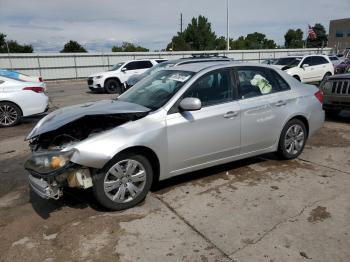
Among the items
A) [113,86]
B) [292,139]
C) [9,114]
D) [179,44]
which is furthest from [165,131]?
[179,44]

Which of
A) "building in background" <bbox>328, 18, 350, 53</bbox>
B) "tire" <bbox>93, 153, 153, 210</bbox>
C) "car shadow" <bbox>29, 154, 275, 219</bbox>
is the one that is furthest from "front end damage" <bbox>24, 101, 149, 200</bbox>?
"building in background" <bbox>328, 18, 350, 53</bbox>

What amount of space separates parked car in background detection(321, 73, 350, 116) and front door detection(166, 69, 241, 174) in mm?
4605

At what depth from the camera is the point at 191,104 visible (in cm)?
417

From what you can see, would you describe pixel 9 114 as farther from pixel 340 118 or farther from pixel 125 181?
pixel 340 118

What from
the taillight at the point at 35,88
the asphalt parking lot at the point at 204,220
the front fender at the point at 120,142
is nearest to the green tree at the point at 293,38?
the taillight at the point at 35,88

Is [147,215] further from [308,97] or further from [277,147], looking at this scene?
[308,97]

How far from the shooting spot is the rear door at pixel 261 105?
488cm

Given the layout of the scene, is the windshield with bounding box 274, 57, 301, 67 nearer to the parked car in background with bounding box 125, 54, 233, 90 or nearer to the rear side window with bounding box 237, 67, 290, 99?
the parked car in background with bounding box 125, 54, 233, 90

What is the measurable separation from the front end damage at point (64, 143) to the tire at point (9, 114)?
5407 millimetres

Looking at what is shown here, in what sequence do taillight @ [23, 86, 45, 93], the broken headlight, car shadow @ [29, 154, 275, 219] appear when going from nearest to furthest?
the broken headlight → car shadow @ [29, 154, 275, 219] → taillight @ [23, 86, 45, 93]

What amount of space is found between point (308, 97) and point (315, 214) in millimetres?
2396

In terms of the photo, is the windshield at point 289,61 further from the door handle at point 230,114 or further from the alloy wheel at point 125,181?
the alloy wheel at point 125,181

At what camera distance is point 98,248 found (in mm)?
3307

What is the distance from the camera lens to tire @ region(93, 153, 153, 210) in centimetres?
383
